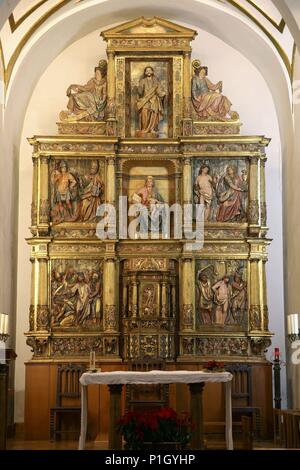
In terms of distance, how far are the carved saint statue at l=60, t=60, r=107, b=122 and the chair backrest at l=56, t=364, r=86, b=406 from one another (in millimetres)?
4887

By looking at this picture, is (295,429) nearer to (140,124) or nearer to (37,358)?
(37,358)

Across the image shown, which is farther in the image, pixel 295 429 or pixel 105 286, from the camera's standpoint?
pixel 105 286

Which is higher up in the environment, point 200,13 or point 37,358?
point 200,13

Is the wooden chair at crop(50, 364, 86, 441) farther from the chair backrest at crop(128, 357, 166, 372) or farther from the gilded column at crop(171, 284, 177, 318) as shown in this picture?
the gilded column at crop(171, 284, 177, 318)

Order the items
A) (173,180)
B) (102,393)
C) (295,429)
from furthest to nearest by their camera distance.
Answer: (173,180), (102,393), (295,429)

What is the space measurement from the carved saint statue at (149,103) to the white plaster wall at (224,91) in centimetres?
116

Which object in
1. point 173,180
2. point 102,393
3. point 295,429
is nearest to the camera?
point 295,429

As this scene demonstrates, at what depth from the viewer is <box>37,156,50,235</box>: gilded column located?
18.0 metres

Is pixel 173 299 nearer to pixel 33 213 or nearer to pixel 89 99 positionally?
pixel 33 213

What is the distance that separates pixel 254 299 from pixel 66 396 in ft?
13.1

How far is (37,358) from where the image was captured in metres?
17.6

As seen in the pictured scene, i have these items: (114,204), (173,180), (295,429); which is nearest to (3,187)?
(114,204)

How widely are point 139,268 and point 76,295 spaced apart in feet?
4.34

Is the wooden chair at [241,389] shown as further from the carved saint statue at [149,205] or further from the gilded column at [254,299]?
the carved saint statue at [149,205]
